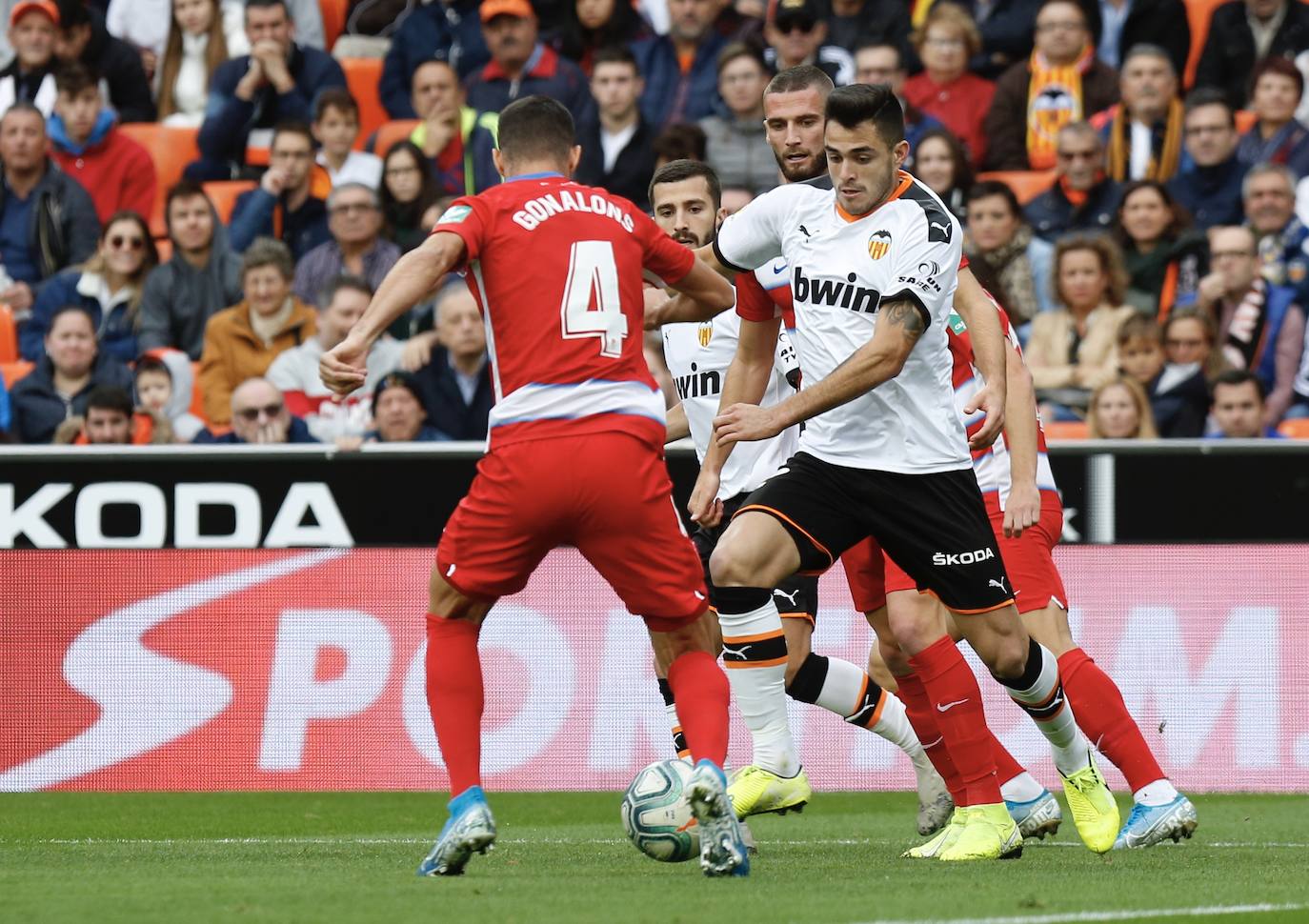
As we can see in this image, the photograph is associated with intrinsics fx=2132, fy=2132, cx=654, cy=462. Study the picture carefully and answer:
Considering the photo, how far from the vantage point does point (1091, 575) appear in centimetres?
1081

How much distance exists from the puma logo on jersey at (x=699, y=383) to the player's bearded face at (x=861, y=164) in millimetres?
1717

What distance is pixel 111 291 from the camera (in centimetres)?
1452

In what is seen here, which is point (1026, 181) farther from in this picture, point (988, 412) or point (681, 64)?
point (988, 412)

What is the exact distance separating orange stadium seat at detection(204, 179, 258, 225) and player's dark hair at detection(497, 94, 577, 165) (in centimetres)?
934

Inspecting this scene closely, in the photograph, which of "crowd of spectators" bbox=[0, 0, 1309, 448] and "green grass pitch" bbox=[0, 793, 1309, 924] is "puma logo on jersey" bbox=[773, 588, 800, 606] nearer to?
"green grass pitch" bbox=[0, 793, 1309, 924]

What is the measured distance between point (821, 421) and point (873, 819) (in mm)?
3008

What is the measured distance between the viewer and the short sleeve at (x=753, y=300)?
Result: 7.43 meters

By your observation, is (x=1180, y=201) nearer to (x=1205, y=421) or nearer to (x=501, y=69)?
(x=1205, y=421)

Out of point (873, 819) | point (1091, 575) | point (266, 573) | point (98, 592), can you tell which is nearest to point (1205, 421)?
point (1091, 575)

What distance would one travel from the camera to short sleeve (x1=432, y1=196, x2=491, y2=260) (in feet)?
20.2

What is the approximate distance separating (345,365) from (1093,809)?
321 centimetres

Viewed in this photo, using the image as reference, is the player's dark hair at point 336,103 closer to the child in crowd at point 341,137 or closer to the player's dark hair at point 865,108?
the child in crowd at point 341,137

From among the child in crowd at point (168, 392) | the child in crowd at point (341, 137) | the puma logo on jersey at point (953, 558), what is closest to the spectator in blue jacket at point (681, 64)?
the child in crowd at point (341, 137)

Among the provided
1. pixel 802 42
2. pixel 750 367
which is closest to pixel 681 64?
pixel 802 42
